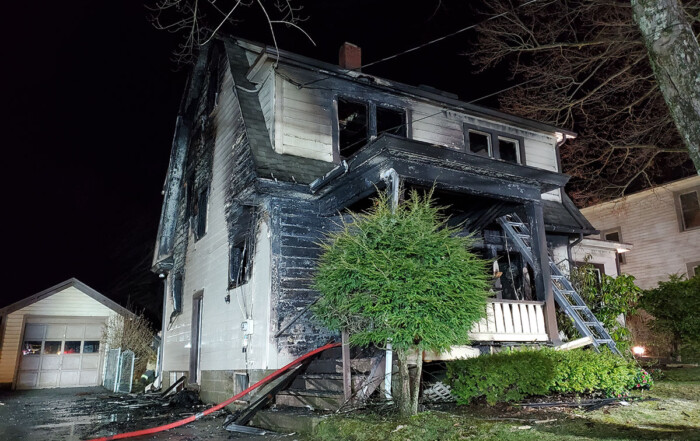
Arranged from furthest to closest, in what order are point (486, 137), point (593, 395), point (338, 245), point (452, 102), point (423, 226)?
1. point (486, 137)
2. point (452, 102)
3. point (593, 395)
4. point (338, 245)
5. point (423, 226)

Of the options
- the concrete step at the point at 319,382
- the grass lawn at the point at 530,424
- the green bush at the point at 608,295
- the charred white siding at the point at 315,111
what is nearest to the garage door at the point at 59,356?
the charred white siding at the point at 315,111

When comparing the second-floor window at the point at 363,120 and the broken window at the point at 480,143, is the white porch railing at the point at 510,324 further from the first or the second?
the broken window at the point at 480,143

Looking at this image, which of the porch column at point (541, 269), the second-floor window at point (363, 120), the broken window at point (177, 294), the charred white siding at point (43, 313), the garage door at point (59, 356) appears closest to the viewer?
the porch column at point (541, 269)

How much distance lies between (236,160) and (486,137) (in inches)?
280

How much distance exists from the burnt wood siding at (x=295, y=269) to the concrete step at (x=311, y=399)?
3.55 ft

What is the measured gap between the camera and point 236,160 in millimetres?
11727

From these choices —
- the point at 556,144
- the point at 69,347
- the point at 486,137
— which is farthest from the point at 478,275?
the point at 69,347

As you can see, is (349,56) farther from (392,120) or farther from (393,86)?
(392,120)

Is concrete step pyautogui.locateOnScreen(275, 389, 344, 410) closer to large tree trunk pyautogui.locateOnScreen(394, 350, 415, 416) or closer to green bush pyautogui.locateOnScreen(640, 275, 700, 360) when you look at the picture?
large tree trunk pyautogui.locateOnScreen(394, 350, 415, 416)

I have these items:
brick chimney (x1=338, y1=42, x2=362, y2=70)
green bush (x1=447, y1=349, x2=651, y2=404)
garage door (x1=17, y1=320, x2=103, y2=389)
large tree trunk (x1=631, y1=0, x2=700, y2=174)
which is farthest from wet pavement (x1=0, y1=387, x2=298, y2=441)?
brick chimney (x1=338, y1=42, x2=362, y2=70)

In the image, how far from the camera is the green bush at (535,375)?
7023 millimetres

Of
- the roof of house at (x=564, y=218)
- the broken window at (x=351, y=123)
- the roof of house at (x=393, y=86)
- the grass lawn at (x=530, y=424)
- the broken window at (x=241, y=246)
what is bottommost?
the grass lawn at (x=530, y=424)

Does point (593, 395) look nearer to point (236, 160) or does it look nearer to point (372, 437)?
point (372, 437)

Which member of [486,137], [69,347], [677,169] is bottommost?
[69,347]
